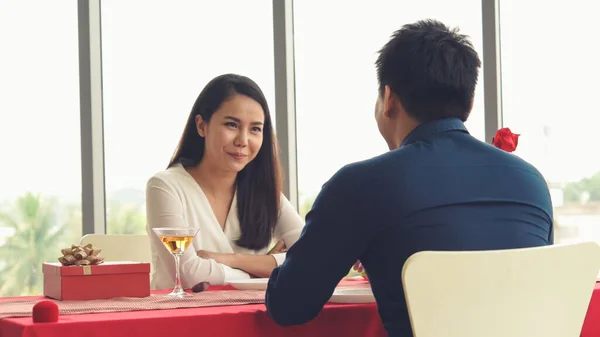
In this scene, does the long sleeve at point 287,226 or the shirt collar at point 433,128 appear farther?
the long sleeve at point 287,226

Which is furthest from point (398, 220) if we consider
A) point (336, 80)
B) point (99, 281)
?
point (336, 80)

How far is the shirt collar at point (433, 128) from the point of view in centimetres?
173

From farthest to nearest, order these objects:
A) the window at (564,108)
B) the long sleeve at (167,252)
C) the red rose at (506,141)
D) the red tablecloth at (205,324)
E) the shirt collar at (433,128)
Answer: the window at (564,108)
the long sleeve at (167,252)
the red rose at (506,141)
the shirt collar at (433,128)
the red tablecloth at (205,324)

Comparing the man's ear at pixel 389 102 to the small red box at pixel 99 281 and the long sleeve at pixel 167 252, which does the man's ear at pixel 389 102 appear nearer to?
the small red box at pixel 99 281

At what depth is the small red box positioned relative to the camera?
194cm

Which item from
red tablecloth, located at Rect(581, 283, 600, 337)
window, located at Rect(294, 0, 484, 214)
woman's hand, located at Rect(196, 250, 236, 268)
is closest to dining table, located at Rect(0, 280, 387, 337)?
red tablecloth, located at Rect(581, 283, 600, 337)

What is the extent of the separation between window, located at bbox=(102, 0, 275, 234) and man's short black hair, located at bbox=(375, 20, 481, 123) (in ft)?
7.99

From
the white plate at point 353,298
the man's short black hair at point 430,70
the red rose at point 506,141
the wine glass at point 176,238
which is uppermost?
the man's short black hair at point 430,70

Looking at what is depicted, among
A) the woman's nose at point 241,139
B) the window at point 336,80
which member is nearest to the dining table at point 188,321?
the woman's nose at point 241,139

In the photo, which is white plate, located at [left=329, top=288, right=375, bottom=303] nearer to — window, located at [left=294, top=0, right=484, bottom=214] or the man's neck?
the man's neck

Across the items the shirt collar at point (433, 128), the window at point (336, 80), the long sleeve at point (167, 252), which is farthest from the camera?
the window at point (336, 80)

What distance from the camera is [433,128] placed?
1.73m

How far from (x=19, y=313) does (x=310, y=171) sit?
8.46ft

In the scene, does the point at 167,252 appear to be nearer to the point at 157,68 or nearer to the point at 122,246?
the point at 122,246
